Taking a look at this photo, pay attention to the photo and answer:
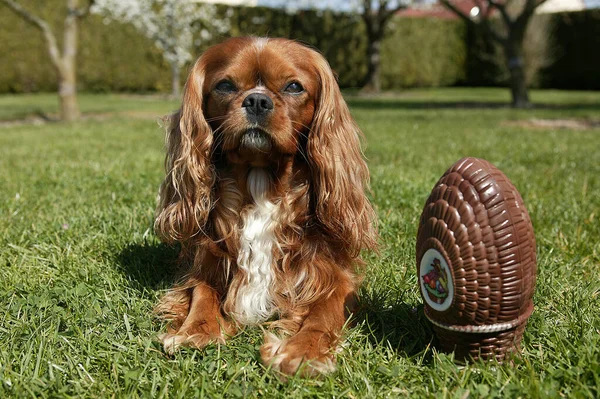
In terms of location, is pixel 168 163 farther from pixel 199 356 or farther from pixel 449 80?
pixel 449 80

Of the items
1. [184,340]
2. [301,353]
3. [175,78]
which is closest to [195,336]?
[184,340]

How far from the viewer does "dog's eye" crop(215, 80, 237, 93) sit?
2.72 m

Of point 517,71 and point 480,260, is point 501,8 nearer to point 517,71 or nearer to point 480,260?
point 517,71

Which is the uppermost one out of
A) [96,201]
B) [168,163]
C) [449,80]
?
[168,163]

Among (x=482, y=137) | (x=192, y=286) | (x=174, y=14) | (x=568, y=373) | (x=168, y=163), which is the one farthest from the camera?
(x=174, y=14)

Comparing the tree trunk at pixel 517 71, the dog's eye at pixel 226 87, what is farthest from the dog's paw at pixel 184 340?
the tree trunk at pixel 517 71

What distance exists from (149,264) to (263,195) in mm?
1025

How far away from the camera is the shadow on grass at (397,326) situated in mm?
2418

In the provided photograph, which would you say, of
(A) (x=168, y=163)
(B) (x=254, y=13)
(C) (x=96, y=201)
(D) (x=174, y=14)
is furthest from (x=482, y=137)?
(B) (x=254, y=13)

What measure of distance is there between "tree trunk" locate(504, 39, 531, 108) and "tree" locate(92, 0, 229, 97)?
12.5 metres

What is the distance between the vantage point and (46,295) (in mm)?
2850

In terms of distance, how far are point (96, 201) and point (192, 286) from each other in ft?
7.85

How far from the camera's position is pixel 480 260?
6.63 ft

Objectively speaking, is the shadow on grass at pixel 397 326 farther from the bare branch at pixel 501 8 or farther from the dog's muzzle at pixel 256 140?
the bare branch at pixel 501 8
